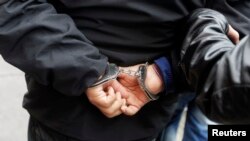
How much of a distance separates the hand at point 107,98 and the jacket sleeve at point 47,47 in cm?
4

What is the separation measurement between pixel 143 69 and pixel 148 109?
0.15 m

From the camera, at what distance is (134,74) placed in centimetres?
118

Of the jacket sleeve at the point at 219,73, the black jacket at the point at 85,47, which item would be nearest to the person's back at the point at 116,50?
the black jacket at the point at 85,47

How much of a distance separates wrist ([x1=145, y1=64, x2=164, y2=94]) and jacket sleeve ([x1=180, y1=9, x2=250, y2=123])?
17 cm

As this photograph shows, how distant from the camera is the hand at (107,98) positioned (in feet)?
3.67

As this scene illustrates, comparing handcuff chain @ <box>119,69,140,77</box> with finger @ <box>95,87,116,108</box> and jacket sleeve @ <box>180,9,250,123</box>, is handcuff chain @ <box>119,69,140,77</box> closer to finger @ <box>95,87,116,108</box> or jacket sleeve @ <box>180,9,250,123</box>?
finger @ <box>95,87,116,108</box>

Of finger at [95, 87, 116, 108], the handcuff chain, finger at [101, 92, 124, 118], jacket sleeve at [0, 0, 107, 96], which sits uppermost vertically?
jacket sleeve at [0, 0, 107, 96]

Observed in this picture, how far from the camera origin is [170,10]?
3.76 feet

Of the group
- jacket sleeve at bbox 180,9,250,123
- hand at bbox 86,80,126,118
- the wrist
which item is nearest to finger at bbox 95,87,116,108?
hand at bbox 86,80,126,118

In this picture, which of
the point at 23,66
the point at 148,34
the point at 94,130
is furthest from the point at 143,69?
the point at 23,66

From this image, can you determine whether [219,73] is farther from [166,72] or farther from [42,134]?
[42,134]

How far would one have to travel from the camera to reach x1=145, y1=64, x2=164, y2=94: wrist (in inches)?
46.4

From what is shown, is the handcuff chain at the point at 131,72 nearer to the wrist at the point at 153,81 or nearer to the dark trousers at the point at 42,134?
the wrist at the point at 153,81

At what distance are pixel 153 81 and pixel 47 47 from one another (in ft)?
1.04
